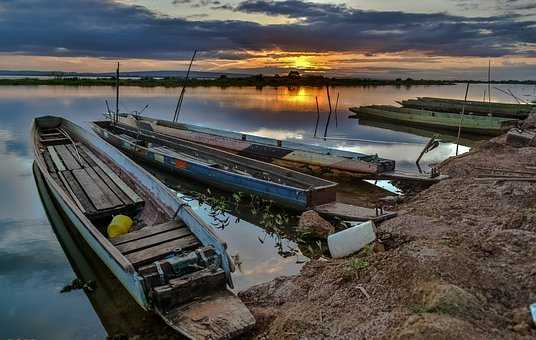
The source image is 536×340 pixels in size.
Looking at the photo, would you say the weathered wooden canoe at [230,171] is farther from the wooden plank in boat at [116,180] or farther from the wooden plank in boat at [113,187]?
the wooden plank in boat at [113,187]

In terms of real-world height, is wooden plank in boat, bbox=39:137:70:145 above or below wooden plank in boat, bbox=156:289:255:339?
above

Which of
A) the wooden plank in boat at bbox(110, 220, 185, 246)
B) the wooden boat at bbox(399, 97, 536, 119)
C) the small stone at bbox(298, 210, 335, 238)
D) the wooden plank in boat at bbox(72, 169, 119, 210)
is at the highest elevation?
the wooden boat at bbox(399, 97, 536, 119)

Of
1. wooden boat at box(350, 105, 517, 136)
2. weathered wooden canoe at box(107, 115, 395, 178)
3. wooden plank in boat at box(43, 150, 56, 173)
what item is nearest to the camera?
wooden plank in boat at box(43, 150, 56, 173)

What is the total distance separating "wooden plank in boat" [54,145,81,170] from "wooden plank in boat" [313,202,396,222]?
247 inches

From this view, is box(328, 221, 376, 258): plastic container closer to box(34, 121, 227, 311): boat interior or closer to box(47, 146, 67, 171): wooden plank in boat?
box(34, 121, 227, 311): boat interior

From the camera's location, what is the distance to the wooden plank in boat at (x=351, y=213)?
766 cm

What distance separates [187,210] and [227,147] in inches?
336

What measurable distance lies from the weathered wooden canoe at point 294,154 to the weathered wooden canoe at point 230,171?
5.42 ft

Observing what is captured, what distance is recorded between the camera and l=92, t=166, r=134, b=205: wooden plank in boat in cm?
798

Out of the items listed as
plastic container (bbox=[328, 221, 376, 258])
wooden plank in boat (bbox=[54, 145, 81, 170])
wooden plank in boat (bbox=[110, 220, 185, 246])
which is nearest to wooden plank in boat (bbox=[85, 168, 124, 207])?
wooden plank in boat (bbox=[54, 145, 81, 170])

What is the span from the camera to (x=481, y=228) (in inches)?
251

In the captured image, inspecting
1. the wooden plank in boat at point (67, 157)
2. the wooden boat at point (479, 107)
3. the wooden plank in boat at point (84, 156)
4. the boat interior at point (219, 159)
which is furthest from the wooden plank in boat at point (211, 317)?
the wooden boat at point (479, 107)

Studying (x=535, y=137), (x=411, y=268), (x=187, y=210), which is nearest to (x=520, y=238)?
(x=411, y=268)

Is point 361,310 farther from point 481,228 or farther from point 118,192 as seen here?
point 118,192
